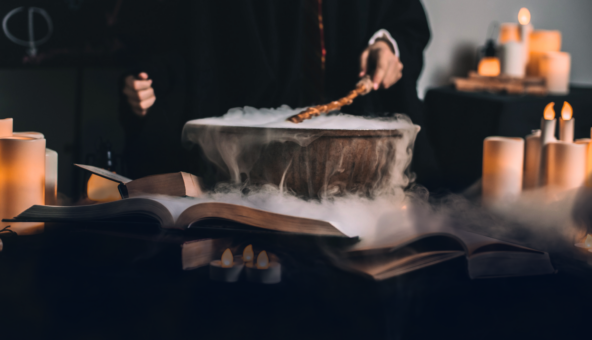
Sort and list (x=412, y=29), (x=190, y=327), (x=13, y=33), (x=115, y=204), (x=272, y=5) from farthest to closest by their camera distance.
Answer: (x=13, y=33) → (x=412, y=29) → (x=272, y=5) → (x=115, y=204) → (x=190, y=327)

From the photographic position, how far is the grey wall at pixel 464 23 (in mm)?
2457

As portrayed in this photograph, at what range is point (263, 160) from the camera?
0.57m

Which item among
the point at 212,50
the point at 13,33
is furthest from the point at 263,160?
the point at 13,33

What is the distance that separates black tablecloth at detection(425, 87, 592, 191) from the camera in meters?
1.69

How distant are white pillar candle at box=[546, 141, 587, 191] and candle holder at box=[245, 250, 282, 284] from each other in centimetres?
49

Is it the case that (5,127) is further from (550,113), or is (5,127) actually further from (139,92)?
(550,113)

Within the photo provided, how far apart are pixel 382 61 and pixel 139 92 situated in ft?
1.95

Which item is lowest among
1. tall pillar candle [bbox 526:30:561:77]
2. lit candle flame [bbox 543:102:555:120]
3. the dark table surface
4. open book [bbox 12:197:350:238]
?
the dark table surface

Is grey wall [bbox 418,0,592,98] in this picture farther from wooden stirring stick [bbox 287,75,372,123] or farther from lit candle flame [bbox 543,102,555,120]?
lit candle flame [bbox 543,102,555,120]

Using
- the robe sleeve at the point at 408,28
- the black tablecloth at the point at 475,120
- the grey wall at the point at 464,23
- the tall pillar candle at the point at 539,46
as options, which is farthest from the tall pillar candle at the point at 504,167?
the grey wall at the point at 464,23

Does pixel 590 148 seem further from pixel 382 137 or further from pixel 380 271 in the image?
pixel 380 271

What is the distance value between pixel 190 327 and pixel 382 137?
357 millimetres

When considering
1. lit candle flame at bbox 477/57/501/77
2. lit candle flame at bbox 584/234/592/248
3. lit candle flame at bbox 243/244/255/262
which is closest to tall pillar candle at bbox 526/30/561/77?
lit candle flame at bbox 477/57/501/77

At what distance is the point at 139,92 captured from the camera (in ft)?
Answer: 3.28
